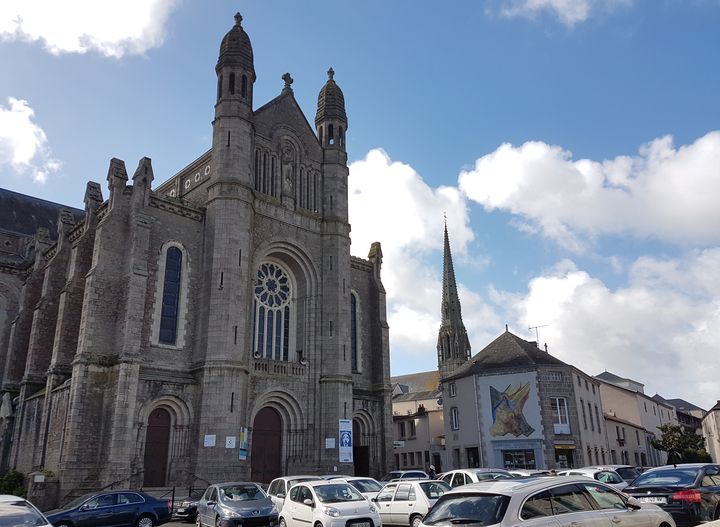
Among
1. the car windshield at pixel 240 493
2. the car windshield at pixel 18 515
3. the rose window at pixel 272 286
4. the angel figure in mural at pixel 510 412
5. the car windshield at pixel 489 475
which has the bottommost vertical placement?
the car windshield at pixel 240 493

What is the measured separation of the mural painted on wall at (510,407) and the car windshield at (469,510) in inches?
1205

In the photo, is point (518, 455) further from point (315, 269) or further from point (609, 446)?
point (315, 269)

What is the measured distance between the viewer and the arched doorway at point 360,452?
→ 34062mm

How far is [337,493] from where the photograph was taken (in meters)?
14.3

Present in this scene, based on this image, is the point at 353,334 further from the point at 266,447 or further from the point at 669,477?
the point at 669,477

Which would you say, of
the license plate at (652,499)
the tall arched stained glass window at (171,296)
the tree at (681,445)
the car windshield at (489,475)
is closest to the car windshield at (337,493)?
the car windshield at (489,475)

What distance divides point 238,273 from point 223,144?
6.97m

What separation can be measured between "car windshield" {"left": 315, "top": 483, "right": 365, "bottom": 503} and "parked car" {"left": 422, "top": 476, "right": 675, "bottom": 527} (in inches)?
247

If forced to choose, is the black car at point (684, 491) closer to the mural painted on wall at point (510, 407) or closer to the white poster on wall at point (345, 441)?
the white poster on wall at point (345, 441)

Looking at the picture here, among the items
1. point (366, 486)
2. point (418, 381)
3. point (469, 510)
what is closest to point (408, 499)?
point (366, 486)

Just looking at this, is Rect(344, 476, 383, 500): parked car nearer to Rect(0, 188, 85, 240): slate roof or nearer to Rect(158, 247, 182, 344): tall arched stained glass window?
Rect(158, 247, 182, 344): tall arched stained glass window

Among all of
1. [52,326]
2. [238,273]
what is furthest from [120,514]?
[52,326]

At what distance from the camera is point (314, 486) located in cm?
1443

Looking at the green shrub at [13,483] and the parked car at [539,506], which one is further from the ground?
the parked car at [539,506]
